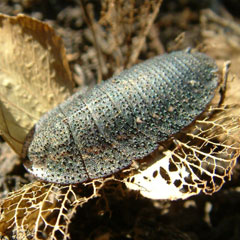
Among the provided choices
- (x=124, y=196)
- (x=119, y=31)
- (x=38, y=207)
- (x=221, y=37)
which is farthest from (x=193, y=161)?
(x=221, y=37)

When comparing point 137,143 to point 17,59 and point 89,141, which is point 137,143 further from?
point 17,59

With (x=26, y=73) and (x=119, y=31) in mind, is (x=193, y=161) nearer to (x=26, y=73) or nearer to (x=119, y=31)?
(x=26, y=73)

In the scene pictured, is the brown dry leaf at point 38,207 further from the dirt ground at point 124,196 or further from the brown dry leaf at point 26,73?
the brown dry leaf at point 26,73

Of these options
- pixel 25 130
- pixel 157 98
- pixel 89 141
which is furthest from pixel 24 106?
pixel 157 98

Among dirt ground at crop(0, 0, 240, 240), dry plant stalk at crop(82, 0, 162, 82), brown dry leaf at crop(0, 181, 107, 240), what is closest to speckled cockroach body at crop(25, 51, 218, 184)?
brown dry leaf at crop(0, 181, 107, 240)

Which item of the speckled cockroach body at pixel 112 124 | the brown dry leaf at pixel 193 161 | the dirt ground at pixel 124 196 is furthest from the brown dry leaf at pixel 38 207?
the brown dry leaf at pixel 193 161

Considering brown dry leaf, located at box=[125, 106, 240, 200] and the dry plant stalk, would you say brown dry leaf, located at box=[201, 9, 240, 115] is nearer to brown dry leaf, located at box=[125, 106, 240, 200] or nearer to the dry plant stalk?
the dry plant stalk
